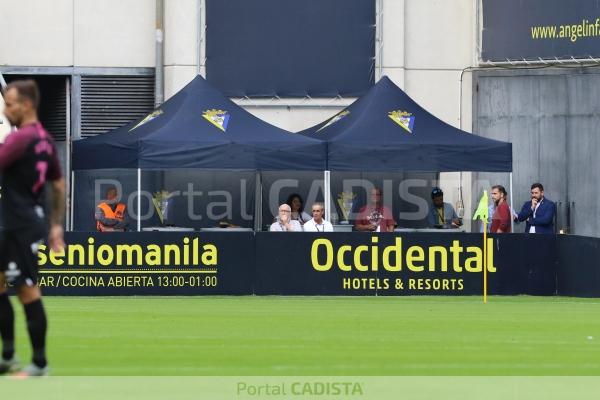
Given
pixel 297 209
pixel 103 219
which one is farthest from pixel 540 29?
pixel 103 219

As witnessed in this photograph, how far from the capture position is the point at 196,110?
2638 cm

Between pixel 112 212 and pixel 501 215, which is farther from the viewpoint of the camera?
pixel 112 212

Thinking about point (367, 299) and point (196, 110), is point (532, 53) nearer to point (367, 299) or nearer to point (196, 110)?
point (196, 110)

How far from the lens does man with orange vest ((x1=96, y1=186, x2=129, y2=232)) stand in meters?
26.4

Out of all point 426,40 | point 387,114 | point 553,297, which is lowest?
point 553,297

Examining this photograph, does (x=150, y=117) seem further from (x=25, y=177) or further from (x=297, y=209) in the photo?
(x=25, y=177)

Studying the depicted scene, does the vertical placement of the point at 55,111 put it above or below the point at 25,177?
above

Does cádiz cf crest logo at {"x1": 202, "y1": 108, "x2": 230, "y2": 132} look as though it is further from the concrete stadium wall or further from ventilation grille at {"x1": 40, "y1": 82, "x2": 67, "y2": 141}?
ventilation grille at {"x1": 40, "y1": 82, "x2": 67, "y2": 141}

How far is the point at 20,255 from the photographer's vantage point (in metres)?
10.1

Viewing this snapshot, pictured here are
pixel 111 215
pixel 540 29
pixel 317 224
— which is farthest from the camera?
pixel 540 29

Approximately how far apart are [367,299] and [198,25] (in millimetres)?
10664

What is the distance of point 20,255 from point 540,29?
72.9 ft

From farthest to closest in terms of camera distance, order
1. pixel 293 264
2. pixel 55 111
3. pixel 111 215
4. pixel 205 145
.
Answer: pixel 55 111, pixel 111 215, pixel 205 145, pixel 293 264
